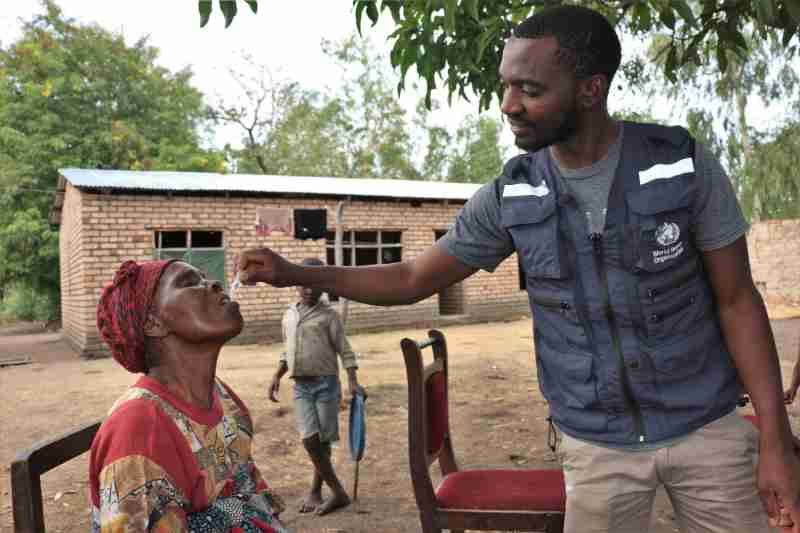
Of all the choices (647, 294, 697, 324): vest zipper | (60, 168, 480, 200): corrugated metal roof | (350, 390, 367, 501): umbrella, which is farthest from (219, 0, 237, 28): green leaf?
(60, 168, 480, 200): corrugated metal roof

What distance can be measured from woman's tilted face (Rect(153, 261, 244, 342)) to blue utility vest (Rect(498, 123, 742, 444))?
872mm

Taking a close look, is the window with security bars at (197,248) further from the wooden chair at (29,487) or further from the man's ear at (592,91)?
the man's ear at (592,91)

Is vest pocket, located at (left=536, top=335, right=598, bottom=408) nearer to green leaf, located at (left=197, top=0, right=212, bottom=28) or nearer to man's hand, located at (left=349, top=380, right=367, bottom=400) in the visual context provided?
green leaf, located at (left=197, top=0, right=212, bottom=28)

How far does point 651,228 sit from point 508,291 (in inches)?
645

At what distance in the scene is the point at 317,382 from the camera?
4590 mm

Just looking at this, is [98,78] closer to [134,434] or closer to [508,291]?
[508,291]

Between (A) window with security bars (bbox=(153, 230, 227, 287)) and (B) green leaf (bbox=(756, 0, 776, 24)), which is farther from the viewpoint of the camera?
(A) window with security bars (bbox=(153, 230, 227, 287))

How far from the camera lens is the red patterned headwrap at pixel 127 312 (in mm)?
1741

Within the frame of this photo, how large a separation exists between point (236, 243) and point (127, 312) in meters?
12.6

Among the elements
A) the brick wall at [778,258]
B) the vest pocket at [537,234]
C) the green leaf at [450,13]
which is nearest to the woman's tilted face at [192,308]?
the vest pocket at [537,234]

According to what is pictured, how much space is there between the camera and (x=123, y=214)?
500 inches

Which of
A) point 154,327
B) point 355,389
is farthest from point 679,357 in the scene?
point 355,389

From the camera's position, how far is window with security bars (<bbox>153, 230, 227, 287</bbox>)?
13.4 m

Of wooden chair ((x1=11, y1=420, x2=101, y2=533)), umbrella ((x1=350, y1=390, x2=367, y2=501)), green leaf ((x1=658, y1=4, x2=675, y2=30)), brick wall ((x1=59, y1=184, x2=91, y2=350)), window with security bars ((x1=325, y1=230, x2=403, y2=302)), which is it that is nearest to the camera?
wooden chair ((x1=11, y1=420, x2=101, y2=533))
